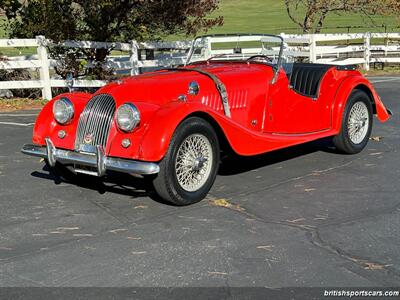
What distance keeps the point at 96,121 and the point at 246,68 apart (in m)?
2.03

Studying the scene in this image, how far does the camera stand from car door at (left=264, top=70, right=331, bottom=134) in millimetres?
6379

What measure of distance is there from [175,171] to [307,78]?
9.54 feet

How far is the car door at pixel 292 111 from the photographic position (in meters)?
6.38

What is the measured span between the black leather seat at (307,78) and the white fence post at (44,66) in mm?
8111

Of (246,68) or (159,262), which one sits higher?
(246,68)

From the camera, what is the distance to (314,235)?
4391 mm

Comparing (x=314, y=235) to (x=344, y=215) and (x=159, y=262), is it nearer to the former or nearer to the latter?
(x=344, y=215)

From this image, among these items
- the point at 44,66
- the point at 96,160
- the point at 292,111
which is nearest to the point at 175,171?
the point at 96,160

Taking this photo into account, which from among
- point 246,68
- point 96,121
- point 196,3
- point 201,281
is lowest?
point 201,281

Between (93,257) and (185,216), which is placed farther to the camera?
(185,216)

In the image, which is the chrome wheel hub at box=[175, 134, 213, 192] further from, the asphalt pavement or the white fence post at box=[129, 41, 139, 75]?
the white fence post at box=[129, 41, 139, 75]

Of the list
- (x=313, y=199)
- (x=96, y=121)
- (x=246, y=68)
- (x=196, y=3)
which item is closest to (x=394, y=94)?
(x=196, y=3)

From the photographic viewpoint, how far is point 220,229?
4598 mm

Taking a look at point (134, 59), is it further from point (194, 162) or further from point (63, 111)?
point (194, 162)
